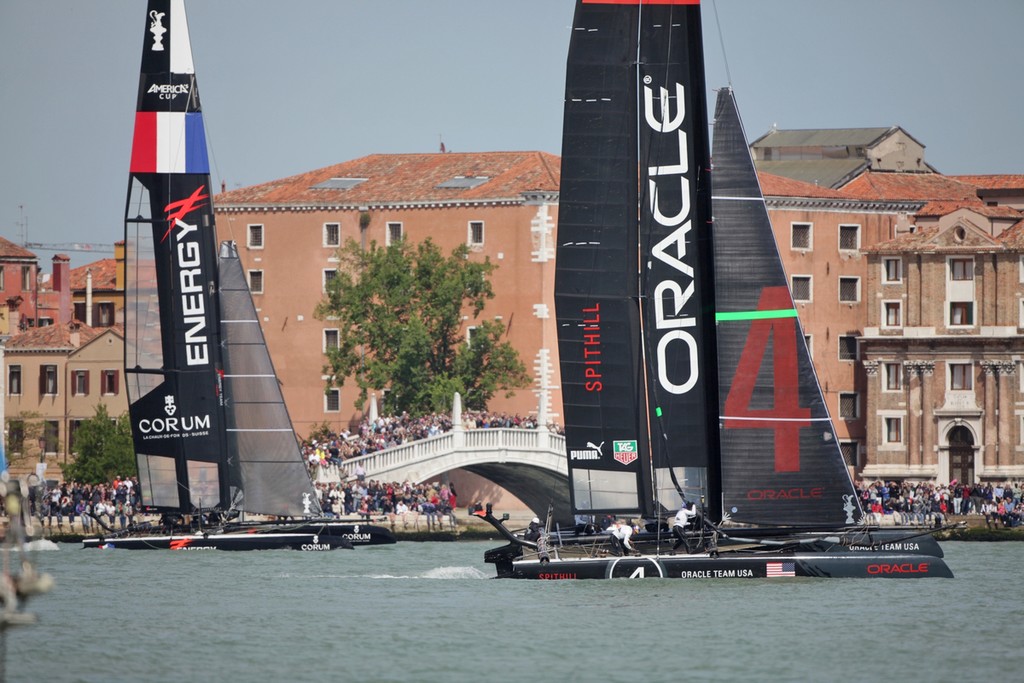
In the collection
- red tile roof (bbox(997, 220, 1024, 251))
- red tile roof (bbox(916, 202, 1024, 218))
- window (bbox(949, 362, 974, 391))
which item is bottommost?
window (bbox(949, 362, 974, 391))

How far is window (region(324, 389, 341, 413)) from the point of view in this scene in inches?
3002

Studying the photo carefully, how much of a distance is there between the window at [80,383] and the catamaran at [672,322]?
43.9 meters

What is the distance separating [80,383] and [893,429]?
85.5 ft

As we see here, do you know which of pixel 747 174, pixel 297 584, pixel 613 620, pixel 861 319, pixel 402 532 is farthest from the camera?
pixel 861 319

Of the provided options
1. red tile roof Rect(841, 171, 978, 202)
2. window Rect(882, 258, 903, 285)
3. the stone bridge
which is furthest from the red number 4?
red tile roof Rect(841, 171, 978, 202)

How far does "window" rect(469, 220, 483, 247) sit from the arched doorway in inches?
614

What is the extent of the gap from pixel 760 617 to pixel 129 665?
9260 millimetres

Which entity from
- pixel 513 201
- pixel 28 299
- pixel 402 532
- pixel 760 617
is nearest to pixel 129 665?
pixel 760 617

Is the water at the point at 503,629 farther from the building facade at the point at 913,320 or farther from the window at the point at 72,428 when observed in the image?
the window at the point at 72,428

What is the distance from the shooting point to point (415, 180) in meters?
77.4

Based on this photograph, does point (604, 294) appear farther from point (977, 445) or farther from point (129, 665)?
point (977, 445)

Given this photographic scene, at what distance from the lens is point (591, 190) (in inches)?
1409

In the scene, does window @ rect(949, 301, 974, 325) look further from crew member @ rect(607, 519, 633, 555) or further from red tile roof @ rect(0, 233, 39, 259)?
crew member @ rect(607, 519, 633, 555)

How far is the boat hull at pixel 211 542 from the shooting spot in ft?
150
